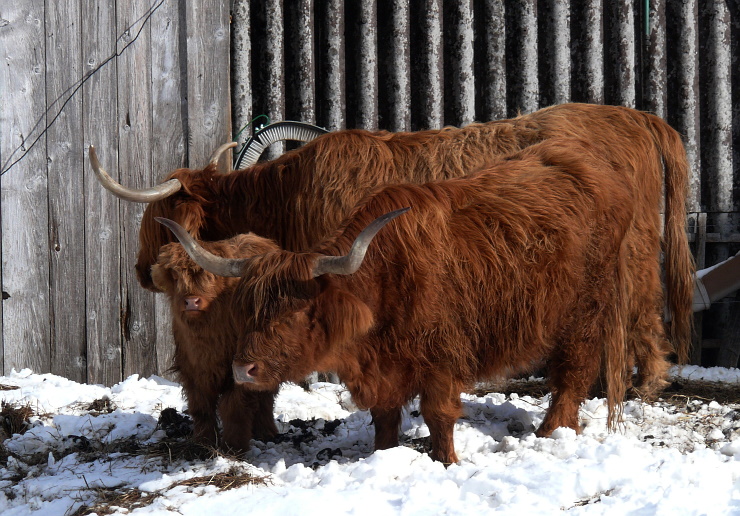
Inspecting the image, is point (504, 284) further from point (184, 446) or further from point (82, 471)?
point (82, 471)

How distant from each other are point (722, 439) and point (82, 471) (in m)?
3.77

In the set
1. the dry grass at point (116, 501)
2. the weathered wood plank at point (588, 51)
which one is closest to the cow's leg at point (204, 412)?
the dry grass at point (116, 501)

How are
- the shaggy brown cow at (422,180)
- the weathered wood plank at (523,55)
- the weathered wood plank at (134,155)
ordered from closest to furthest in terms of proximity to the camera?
the shaggy brown cow at (422,180) → the weathered wood plank at (134,155) → the weathered wood plank at (523,55)

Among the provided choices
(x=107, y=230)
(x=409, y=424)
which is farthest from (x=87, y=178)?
(x=409, y=424)

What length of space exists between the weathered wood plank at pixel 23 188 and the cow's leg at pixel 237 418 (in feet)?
8.47

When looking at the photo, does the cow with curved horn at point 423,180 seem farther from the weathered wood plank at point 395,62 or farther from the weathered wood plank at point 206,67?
the weathered wood plank at point 395,62

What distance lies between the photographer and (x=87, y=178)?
6.75m

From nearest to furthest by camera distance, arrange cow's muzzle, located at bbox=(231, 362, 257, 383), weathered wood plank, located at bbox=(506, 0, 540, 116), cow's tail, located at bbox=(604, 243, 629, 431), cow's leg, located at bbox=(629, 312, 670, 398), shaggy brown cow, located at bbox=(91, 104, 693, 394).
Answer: cow's muzzle, located at bbox=(231, 362, 257, 383) < cow's tail, located at bbox=(604, 243, 629, 431) < shaggy brown cow, located at bbox=(91, 104, 693, 394) < cow's leg, located at bbox=(629, 312, 670, 398) < weathered wood plank, located at bbox=(506, 0, 540, 116)

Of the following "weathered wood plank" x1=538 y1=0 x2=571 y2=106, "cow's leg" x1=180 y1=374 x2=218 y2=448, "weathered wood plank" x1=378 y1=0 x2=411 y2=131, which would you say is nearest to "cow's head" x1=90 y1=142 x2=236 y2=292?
"cow's leg" x1=180 y1=374 x2=218 y2=448

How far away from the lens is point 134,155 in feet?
22.3

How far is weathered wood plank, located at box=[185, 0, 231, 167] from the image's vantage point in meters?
6.82

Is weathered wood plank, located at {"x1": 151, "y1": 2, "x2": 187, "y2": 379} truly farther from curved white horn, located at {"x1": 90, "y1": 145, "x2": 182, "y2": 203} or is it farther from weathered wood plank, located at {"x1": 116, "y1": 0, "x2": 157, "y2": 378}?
curved white horn, located at {"x1": 90, "y1": 145, "x2": 182, "y2": 203}

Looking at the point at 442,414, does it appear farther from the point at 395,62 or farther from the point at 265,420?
the point at 395,62

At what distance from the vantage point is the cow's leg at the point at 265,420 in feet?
17.3
